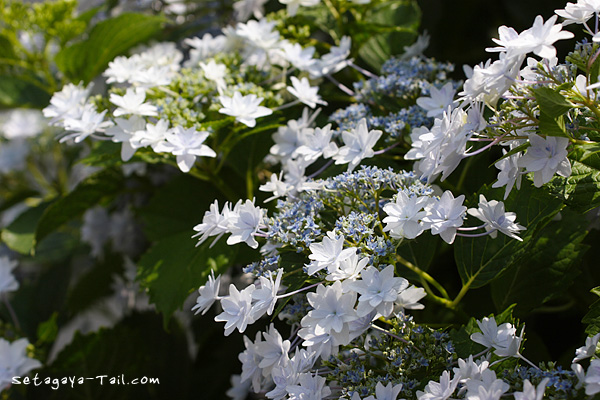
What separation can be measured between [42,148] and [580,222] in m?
1.32

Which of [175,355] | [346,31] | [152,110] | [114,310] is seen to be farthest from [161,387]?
[346,31]

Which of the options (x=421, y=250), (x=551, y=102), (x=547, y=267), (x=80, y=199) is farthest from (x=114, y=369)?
(x=551, y=102)

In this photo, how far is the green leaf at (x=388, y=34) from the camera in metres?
0.85

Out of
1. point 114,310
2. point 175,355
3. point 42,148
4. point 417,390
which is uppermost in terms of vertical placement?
point 417,390

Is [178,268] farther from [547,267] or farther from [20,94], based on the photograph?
[20,94]

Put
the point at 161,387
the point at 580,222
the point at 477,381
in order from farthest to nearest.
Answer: the point at 161,387
the point at 580,222
the point at 477,381

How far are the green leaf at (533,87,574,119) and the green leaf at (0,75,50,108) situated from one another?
891 mm

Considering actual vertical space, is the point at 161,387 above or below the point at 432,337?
below

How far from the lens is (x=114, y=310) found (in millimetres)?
1311

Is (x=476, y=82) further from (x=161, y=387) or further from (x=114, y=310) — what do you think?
(x=114, y=310)

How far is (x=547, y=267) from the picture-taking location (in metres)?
0.64

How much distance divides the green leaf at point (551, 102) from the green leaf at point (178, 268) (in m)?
0.39

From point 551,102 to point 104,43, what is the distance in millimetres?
786

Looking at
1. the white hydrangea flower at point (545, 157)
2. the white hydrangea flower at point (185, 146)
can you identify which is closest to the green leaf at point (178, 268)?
the white hydrangea flower at point (185, 146)
